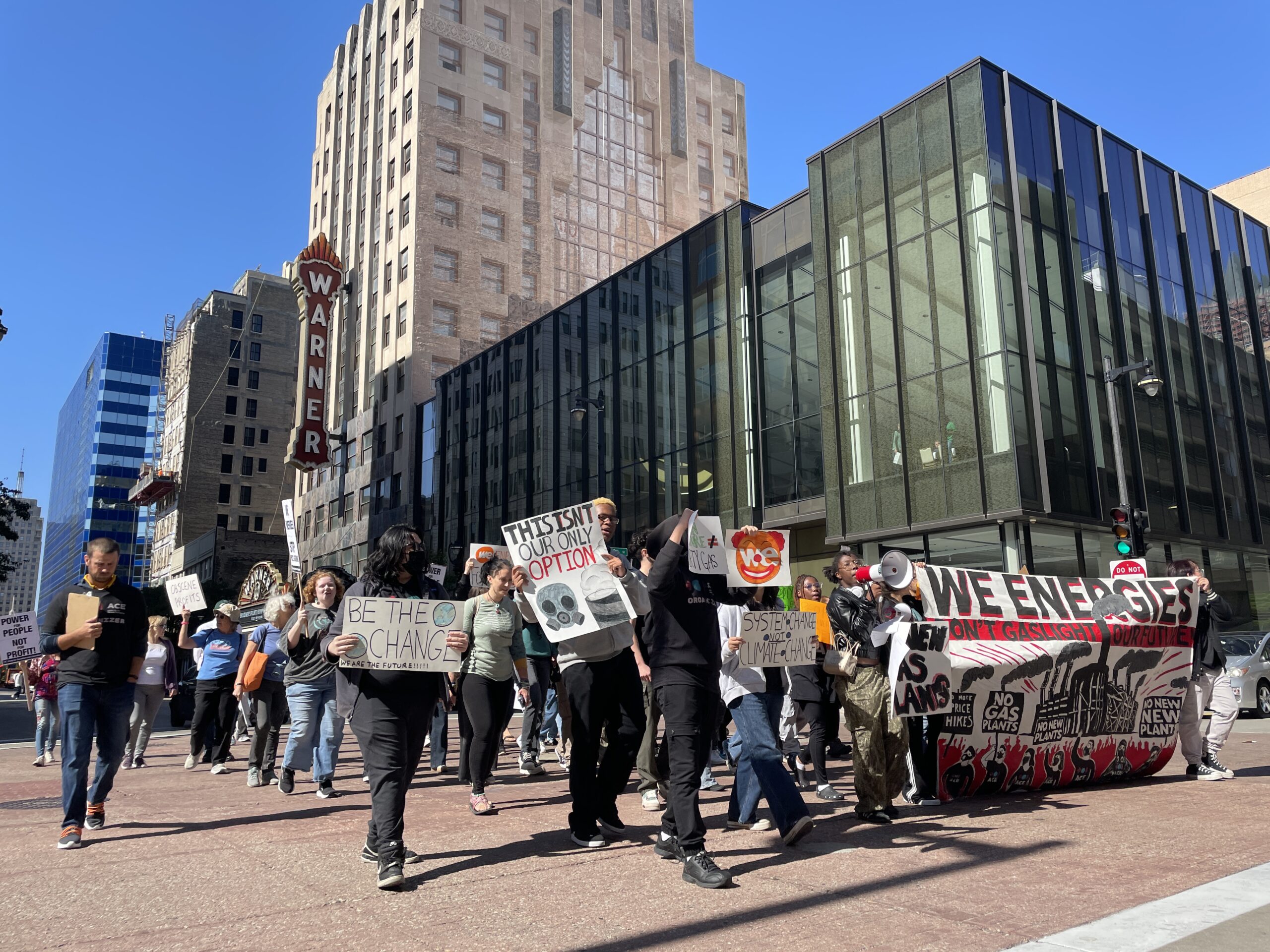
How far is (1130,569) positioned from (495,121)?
175 feet

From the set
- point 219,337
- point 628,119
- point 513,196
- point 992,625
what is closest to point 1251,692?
point 992,625

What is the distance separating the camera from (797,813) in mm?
5574

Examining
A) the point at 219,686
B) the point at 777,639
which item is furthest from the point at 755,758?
the point at 219,686

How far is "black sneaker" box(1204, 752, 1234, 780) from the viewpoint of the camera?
27.9ft

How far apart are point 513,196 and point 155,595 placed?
34.5 m

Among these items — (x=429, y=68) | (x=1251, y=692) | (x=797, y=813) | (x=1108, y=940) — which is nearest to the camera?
(x=1108, y=940)

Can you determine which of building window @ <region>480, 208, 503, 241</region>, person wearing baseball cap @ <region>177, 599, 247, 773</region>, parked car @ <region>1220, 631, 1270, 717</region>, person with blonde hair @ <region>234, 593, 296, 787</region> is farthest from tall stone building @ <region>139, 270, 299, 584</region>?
parked car @ <region>1220, 631, 1270, 717</region>

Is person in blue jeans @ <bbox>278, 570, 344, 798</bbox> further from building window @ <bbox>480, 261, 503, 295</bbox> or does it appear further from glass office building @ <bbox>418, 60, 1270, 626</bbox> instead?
building window @ <bbox>480, 261, 503, 295</bbox>

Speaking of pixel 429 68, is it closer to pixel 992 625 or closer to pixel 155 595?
pixel 155 595

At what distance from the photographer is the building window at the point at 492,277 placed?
53.5 m

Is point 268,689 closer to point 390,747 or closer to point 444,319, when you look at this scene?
point 390,747

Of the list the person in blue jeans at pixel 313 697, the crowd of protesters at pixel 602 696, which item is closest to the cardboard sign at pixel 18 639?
the crowd of protesters at pixel 602 696

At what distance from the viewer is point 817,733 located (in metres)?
8.13

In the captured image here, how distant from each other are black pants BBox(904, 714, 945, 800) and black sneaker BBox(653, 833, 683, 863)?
8.22 ft
